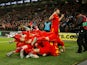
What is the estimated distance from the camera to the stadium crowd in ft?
119

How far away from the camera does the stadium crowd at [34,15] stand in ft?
119

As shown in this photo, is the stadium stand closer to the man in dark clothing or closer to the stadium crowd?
the stadium crowd

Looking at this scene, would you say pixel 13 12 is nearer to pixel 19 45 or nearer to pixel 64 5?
pixel 64 5

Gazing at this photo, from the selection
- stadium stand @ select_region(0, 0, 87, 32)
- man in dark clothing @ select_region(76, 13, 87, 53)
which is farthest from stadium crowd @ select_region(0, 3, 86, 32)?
man in dark clothing @ select_region(76, 13, 87, 53)

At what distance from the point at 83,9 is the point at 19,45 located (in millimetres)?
24107

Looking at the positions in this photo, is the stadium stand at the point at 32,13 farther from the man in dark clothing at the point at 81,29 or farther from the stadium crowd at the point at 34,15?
the man in dark clothing at the point at 81,29

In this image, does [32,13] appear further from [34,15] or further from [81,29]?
[81,29]

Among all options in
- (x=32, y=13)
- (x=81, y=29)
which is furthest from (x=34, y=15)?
(x=81, y=29)

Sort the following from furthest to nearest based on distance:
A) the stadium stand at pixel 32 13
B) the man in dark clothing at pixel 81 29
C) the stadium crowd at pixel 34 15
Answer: the stadium stand at pixel 32 13 → the stadium crowd at pixel 34 15 → the man in dark clothing at pixel 81 29

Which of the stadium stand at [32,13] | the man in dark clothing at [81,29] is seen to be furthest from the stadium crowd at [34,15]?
the man in dark clothing at [81,29]

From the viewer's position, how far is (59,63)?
11.7 metres

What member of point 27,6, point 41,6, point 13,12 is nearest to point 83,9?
point 41,6

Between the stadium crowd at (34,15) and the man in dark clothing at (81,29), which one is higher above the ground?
the man in dark clothing at (81,29)

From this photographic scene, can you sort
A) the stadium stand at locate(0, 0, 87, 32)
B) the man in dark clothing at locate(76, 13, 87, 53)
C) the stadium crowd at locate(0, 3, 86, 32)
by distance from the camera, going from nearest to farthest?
the man in dark clothing at locate(76, 13, 87, 53) < the stadium crowd at locate(0, 3, 86, 32) < the stadium stand at locate(0, 0, 87, 32)
